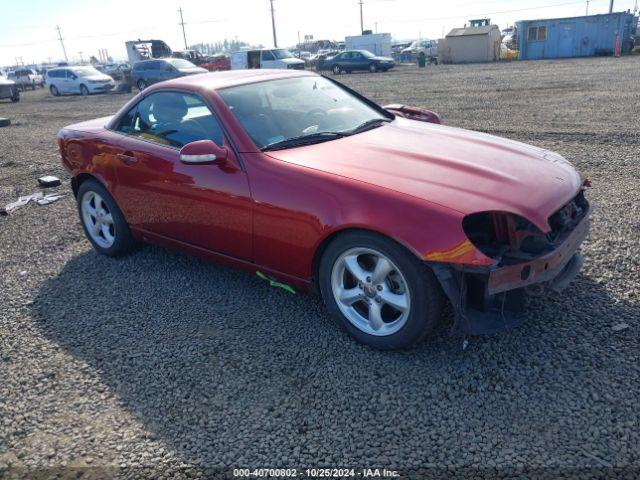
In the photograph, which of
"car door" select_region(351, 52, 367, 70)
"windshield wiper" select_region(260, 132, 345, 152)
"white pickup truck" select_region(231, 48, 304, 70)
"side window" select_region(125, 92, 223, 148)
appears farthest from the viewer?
"car door" select_region(351, 52, 367, 70)

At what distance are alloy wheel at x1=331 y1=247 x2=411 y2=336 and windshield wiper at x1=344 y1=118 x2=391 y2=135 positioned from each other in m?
1.18

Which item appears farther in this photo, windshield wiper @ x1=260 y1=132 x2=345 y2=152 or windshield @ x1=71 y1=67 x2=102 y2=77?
windshield @ x1=71 y1=67 x2=102 y2=77

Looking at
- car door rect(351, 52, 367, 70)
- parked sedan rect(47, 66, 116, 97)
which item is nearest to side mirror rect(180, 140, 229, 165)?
parked sedan rect(47, 66, 116, 97)

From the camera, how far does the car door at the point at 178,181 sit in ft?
11.6

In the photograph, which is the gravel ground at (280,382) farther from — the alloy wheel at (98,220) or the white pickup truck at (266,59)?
the white pickup truck at (266,59)

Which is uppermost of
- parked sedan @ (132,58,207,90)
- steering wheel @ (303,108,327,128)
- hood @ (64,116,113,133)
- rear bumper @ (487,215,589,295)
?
steering wheel @ (303,108,327,128)

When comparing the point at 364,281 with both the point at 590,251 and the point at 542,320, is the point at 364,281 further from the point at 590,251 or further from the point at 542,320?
the point at 590,251

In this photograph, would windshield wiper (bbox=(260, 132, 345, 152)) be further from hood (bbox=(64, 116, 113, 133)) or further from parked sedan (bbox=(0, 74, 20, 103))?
parked sedan (bbox=(0, 74, 20, 103))

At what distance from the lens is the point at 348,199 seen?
117 inches

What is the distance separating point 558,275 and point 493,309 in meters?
0.53

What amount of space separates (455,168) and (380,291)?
0.87 metres

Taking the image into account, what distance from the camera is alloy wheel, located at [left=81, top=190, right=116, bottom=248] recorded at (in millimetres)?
4754

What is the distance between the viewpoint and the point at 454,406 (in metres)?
2.69

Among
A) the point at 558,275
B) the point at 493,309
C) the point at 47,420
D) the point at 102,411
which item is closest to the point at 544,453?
the point at 493,309
